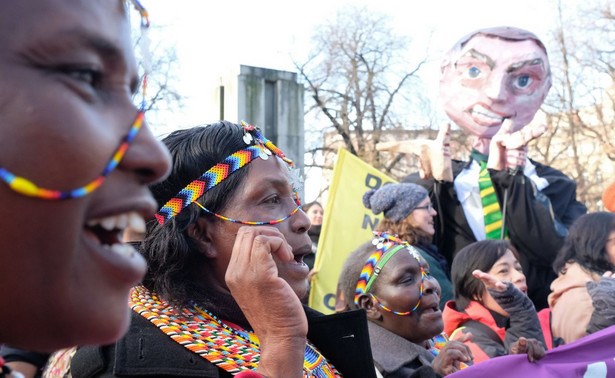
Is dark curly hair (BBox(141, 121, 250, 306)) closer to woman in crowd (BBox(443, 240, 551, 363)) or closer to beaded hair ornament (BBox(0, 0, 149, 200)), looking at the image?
beaded hair ornament (BBox(0, 0, 149, 200))

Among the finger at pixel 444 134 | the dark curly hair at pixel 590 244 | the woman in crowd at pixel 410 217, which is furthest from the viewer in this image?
the finger at pixel 444 134

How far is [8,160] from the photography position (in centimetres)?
79

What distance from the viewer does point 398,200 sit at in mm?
4957

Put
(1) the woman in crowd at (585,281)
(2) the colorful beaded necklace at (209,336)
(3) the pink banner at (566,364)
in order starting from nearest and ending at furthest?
(2) the colorful beaded necklace at (209,336) < (3) the pink banner at (566,364) < (1) the woman in crowd at (585,281)

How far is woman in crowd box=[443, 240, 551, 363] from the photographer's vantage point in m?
3.43

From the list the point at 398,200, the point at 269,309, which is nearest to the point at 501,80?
the point at 398,200

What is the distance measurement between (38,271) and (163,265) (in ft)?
4.33

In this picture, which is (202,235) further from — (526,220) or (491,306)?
(526,220)

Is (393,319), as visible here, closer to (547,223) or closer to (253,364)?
(253,364)

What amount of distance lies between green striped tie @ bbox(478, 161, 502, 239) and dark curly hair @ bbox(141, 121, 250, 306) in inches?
148

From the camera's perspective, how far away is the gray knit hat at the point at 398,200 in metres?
4.90

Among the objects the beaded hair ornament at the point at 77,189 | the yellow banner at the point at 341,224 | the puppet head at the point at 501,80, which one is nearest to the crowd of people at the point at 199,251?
the beaded hair ornament at the point at 77,189

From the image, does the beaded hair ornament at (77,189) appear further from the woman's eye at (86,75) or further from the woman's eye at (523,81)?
the woman's eye at (523,81)

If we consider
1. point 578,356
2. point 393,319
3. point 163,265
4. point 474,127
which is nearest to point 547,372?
point 578,356
